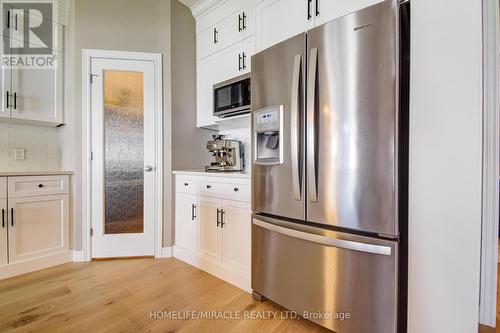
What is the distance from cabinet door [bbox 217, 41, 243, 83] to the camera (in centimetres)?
234

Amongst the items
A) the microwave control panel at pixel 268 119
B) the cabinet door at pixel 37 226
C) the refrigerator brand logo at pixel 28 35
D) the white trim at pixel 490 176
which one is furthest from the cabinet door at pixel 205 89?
the white trim at pixel 490 176

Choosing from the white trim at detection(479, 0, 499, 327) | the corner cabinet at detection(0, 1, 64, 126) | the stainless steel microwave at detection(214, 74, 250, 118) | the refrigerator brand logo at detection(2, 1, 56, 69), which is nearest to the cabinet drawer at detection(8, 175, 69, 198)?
the corner cabinet at detection(0, 1, 64, 126)

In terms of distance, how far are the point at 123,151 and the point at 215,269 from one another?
5.26 feet

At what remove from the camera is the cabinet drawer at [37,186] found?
7.52 feet

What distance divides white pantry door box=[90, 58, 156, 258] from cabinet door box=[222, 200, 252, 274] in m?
1.03

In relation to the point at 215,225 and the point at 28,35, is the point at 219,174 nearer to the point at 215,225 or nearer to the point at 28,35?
the point at 215,225

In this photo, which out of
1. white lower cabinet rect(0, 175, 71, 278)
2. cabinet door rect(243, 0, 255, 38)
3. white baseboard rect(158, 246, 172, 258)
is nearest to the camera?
cabinet door rect(243, 0, 255, 38)

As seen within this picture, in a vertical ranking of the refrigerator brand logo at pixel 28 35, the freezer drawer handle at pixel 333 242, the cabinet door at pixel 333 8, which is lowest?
the freezer drawer handle at pixel 333 242

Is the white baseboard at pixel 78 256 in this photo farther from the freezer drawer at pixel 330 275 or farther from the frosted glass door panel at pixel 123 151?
the freezer drawer at pixel 330 275

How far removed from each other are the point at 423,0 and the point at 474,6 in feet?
0.67

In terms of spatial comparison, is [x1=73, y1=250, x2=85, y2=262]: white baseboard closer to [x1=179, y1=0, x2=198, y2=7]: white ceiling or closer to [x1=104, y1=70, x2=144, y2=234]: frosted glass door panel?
[x1=104, y1=70, x2=144, y2=234]: frosted glass door panel

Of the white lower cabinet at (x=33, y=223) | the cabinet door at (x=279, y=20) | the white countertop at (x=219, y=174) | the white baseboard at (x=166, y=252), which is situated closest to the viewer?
the cabinet door at (x=279, y=20)

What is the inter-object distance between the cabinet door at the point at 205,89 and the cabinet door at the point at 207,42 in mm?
69

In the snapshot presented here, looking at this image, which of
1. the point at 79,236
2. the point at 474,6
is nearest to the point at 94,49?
the point at 79,236
